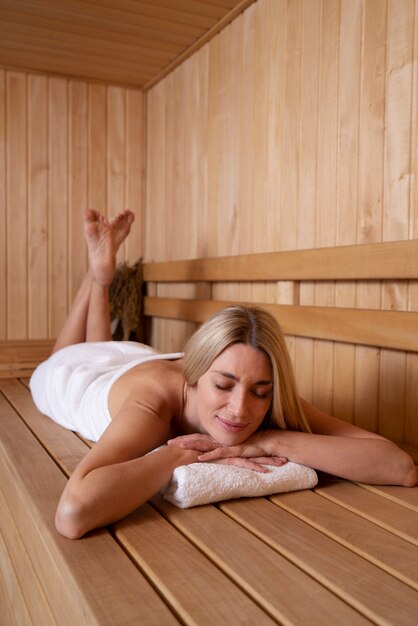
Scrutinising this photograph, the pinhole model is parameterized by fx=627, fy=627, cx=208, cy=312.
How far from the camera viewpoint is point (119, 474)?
133cm

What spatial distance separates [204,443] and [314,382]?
2.91 feet

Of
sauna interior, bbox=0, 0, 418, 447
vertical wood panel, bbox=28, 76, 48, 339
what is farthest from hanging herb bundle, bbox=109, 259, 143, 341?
vertical wood panel, bbox=28, 76, 48, 339

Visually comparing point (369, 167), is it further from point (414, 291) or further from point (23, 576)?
point (23, 576)

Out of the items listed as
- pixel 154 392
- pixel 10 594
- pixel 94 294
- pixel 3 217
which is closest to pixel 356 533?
pixel 154 392

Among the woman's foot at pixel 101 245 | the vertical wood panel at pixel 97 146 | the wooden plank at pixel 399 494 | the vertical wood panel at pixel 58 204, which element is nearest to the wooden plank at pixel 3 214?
the vertical wood panel at pixel 58 204

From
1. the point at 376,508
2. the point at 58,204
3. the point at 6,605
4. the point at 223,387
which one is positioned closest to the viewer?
the point at 376,508

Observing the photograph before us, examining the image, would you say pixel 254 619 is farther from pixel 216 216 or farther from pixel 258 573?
pixel 216 216

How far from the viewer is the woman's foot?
9.57 ft

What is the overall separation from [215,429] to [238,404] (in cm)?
12

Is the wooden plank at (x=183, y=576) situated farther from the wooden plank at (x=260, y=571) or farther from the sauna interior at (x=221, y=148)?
the sauna interior at (x=221, y=148)

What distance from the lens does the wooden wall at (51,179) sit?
3578 millimetres

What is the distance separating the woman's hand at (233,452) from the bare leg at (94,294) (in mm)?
1428

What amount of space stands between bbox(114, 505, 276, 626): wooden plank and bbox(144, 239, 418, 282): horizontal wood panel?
3.36 feet

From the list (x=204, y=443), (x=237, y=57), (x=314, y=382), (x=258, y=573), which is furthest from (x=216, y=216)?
(x=258, y=573)
